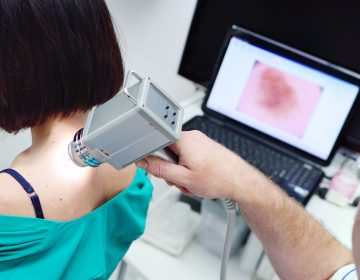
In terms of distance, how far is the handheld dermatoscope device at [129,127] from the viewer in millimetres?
511

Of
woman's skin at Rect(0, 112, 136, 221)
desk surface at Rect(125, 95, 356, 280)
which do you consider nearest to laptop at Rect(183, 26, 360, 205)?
desk surface at Rect(125, 95, 356, 280)

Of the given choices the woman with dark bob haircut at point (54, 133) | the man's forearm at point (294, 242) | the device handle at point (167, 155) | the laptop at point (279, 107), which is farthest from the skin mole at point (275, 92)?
the device handle at point (167, 155)

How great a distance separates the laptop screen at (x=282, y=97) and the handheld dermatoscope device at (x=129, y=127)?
2.59 feet

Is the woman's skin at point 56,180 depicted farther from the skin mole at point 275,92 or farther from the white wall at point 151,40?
the skin mole at point 275,92

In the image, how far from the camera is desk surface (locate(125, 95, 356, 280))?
1274mm

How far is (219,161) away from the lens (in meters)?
0.72

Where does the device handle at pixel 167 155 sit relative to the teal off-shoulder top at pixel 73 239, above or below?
above

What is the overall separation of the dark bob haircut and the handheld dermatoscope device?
17 cm

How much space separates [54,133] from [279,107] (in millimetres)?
792

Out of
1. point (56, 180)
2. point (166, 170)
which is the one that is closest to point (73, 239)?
point (56, 180)

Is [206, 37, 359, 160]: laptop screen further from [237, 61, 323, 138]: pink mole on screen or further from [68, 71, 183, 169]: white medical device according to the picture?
[68, 71, 183, 169]: white medical device

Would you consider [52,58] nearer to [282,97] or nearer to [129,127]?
[129,127]

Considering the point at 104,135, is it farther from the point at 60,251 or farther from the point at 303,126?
the point at 303,126

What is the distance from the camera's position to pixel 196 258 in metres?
1.37
